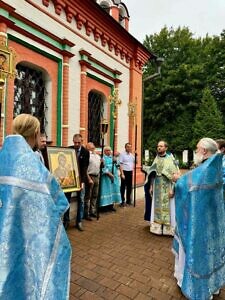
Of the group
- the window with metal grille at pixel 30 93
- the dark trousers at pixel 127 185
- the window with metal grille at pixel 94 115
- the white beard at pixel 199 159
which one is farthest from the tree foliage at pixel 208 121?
the white beard at pixel 199 159

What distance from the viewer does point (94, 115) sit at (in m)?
9.69

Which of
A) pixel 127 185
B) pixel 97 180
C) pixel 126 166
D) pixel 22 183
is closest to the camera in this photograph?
pixel 22 183

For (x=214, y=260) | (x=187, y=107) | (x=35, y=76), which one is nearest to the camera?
(x=214, y=260)

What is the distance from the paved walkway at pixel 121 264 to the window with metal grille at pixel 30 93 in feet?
10.2

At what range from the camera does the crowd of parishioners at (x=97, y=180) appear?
5.77m

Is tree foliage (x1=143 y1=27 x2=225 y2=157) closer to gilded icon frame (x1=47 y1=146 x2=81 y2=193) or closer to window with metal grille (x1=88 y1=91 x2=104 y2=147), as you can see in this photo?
window with metal grille (x1=88 y1=91 x2=104 y2=147)

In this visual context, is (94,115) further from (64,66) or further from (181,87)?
(181,87)

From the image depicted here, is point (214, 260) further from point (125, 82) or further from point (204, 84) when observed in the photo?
point (204, 84)

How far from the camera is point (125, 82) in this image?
439 inches

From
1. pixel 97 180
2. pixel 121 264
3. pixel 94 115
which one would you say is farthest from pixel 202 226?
pixel 94 115

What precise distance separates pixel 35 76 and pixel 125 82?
4645 mm

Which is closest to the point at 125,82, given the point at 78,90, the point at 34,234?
the point at 78,90

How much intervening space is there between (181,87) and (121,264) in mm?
24785

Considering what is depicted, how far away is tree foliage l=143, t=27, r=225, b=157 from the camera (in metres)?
26.7
